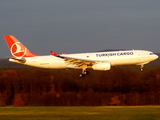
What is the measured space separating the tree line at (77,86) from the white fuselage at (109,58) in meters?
15.9

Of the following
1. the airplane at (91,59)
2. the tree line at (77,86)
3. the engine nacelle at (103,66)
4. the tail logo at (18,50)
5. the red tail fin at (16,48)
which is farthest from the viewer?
the tree line at (77,86)

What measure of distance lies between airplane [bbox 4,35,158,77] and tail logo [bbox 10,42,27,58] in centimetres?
70

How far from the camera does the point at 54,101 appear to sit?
204 feet

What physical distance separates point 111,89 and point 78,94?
7.72 m

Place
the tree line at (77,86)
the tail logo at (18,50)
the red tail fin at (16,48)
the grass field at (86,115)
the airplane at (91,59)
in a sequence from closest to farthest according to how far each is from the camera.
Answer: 1. the grass field at (86,115)
2. the airplane at (91,59)
3. the red tail fin at (16,48)
4. the tail logo at (18,50)
5. the tree line at (77,86)

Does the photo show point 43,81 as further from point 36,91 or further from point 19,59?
point 19,59

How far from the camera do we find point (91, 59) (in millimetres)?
45812

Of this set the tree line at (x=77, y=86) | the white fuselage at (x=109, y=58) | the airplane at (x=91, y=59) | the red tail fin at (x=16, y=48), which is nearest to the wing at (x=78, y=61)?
the airplane at (x=91, y=59)

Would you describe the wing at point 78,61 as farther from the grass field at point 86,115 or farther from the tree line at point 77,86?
the tree line at point 77,86

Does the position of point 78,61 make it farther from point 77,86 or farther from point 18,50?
point 77,86

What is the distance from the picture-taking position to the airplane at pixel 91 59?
44.9 metres

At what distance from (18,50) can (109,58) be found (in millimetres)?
13180

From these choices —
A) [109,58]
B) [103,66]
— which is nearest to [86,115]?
[103,66]

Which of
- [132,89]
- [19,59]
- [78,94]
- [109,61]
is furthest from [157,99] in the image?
[19,59]
